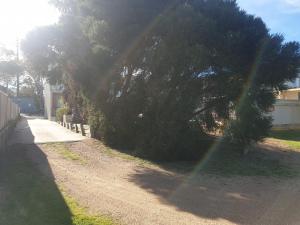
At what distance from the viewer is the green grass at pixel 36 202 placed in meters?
6.88

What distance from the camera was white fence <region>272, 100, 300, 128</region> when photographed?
2847 cm

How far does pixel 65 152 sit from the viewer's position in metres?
15.3

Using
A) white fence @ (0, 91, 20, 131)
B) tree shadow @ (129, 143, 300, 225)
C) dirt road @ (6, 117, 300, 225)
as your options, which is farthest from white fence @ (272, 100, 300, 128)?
dirt road @ (6, 117, 300, 225)

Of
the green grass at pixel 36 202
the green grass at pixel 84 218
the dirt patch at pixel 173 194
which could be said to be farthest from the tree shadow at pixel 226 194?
the green grass at pixel 36 202

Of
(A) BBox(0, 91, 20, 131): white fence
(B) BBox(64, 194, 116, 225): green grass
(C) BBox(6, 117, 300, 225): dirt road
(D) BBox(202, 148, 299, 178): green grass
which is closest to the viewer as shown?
(B) BBox(64, 194, 116, 225): green grass

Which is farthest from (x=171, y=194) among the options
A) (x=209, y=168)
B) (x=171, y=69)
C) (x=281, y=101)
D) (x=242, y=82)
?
(x=281, y=101)

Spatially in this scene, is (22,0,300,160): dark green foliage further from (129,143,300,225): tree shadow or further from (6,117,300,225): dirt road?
(129,143,300,225): tree shadow

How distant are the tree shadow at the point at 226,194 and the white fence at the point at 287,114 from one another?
17.2 m

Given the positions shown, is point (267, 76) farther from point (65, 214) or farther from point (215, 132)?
point (65, 214)

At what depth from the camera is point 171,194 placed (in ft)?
30.3

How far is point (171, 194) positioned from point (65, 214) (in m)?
2.72

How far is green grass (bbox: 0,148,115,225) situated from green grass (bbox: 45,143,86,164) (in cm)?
198

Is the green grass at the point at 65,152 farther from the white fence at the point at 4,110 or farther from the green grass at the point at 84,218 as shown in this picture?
the green grass at the point at 84,218

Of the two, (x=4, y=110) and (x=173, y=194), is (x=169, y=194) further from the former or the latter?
(x=4, y=110)
